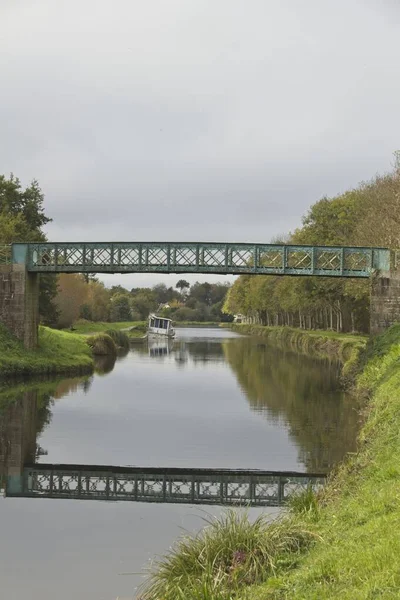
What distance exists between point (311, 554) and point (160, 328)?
354 ft

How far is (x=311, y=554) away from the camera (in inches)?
405

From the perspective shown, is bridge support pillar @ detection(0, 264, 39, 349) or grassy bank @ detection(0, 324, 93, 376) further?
bridge support pillar @ detection(0, 264, 39, 349)

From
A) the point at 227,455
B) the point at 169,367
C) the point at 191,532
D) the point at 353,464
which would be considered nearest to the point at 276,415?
the point at 227,455

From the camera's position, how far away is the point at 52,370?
148ft

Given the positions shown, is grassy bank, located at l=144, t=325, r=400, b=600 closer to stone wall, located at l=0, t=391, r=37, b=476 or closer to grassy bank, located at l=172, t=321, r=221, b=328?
stone wall, located at l=0, t=391, r=37, b=476

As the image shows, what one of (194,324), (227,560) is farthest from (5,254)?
(194,324)

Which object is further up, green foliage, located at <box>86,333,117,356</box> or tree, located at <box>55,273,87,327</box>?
tree, located at <box>55,273,87,327</box>

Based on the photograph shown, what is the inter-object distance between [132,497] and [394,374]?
1285cm

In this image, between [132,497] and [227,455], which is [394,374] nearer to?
[227,455]

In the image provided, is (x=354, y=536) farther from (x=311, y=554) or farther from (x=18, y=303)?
(x=18, y=303)

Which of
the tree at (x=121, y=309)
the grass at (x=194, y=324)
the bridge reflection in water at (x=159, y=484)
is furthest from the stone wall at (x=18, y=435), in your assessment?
the grass at (x=194, y=324)

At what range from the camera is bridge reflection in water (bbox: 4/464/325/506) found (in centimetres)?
1709

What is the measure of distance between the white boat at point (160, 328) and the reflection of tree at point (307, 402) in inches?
1978

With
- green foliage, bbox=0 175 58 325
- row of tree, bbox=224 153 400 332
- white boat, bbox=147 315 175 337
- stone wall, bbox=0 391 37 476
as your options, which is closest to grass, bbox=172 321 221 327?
white boat, bbox=147 315 175 337
